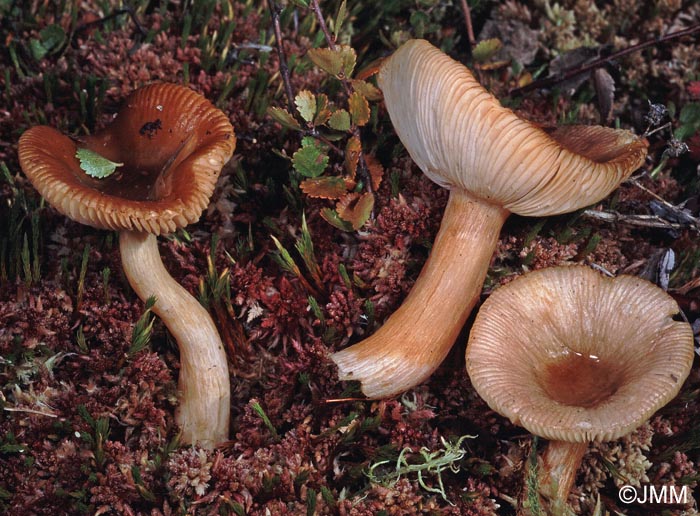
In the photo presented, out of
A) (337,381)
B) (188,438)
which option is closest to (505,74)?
(337,381)

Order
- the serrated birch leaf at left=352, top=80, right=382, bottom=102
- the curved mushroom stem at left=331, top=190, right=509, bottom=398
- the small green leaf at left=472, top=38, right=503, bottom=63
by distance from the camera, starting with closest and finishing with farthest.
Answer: the curved mushroom stem at left=331, top=190, right=509, bottom=398
the serrated birch leaf at left=352, top=80, right=382, bottom=102
the small green leaf at left=472, top=38, right=503, bottom=63

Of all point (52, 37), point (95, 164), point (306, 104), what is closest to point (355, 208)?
point (306, 104)

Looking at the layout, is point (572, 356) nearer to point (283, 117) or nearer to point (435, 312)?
point (435, 312)

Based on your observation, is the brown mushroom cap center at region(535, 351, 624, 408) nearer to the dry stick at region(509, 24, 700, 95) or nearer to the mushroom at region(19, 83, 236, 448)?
the mushroom at region(19, 83, 236, 448)

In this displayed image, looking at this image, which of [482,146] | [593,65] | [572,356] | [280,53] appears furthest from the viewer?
[593,65]

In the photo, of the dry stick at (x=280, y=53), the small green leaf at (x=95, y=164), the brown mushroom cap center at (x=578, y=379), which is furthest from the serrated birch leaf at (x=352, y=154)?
the brown mushroom cap center at (x=578, y=379)

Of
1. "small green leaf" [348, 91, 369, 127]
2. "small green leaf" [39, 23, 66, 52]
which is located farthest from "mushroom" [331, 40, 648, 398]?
"small green leaf" [39, 23, 66, 52]
